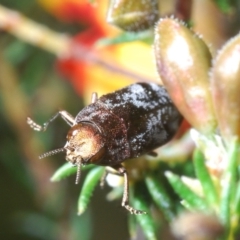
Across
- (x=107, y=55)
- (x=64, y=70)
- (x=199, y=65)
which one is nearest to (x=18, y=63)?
(x=64, y=70)

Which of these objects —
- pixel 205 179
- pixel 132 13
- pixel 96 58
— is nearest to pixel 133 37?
pixel 132 13

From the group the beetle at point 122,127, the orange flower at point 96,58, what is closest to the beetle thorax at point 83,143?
the beetle at point 122,127

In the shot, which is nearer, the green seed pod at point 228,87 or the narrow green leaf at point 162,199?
the green seed pod at point 228,87

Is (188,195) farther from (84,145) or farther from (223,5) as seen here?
(223,5)

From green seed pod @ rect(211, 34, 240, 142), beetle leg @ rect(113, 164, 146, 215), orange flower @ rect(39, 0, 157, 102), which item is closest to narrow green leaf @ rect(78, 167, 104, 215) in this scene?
beetle leg @ rect(113, 164, 146, 215)

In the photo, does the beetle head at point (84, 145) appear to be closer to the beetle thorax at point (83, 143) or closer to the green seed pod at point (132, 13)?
the beetle thorax at point (83, 143)
